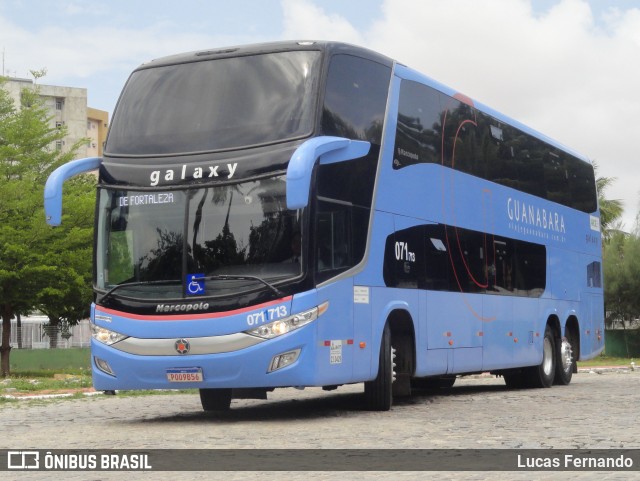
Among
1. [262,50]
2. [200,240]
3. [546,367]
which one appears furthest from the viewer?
[546,367]

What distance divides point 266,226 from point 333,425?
2416 millimetres

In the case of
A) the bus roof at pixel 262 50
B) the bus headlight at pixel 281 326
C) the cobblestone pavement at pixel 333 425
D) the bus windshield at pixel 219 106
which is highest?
the bus roof at pixel 262 50

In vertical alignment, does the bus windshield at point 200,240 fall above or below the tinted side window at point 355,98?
below

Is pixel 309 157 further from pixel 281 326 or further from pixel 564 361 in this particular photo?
pixel 564 361

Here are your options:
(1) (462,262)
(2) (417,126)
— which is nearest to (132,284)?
(2) (417,126)

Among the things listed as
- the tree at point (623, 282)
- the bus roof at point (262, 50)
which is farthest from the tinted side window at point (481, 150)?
the tree at point (623, 282)

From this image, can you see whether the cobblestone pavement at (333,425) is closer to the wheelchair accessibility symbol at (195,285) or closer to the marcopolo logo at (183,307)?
the marcopolo logo at (183,307)

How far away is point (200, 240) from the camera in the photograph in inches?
535

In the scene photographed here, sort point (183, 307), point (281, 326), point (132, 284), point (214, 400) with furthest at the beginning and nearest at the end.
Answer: point (214, 400)
point (132, 284)
point (183, 307)
point (281, 326)

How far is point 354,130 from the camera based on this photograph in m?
14.4

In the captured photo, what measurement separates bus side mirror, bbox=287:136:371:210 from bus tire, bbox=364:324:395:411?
251 centimetres

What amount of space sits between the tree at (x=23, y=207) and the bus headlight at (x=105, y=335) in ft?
64.9

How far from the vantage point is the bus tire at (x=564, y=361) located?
22984mm

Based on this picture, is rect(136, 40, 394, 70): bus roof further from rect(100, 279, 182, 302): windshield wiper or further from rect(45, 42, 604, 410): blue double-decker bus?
rect(100, 279, 182, 302): windshield wiper
